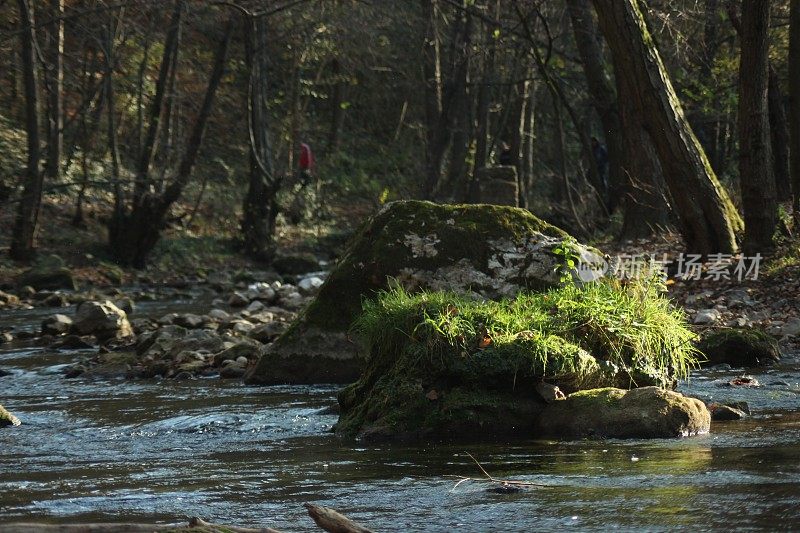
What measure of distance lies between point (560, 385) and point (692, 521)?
9.41ft

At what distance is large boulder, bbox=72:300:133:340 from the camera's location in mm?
14250

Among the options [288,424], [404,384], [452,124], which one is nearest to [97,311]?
[288,424]

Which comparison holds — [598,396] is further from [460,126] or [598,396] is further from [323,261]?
[460,126]

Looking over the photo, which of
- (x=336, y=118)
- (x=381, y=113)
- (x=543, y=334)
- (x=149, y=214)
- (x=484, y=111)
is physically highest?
(x=381, y=113)

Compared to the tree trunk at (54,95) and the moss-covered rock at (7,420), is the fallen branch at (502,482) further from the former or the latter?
the tree trunk at (54,95)

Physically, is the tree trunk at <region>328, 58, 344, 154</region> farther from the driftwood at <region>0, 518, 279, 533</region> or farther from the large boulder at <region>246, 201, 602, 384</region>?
the driftwood at <region>0, 518, 279, 533</region>

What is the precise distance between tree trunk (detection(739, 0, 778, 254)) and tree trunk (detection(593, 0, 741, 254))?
1.28ft

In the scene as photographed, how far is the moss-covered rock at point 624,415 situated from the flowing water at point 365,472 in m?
0.16

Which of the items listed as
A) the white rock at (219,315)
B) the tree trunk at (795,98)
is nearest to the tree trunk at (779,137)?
the tree trunk at (795,98)

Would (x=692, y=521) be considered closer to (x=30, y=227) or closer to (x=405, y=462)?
(x=405, y=462)

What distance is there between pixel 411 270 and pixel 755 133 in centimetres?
622

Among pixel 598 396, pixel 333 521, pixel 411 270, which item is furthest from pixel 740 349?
pixel 333 521

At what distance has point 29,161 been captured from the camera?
2122cm

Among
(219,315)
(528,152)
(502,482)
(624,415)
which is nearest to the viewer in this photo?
(502,482)
